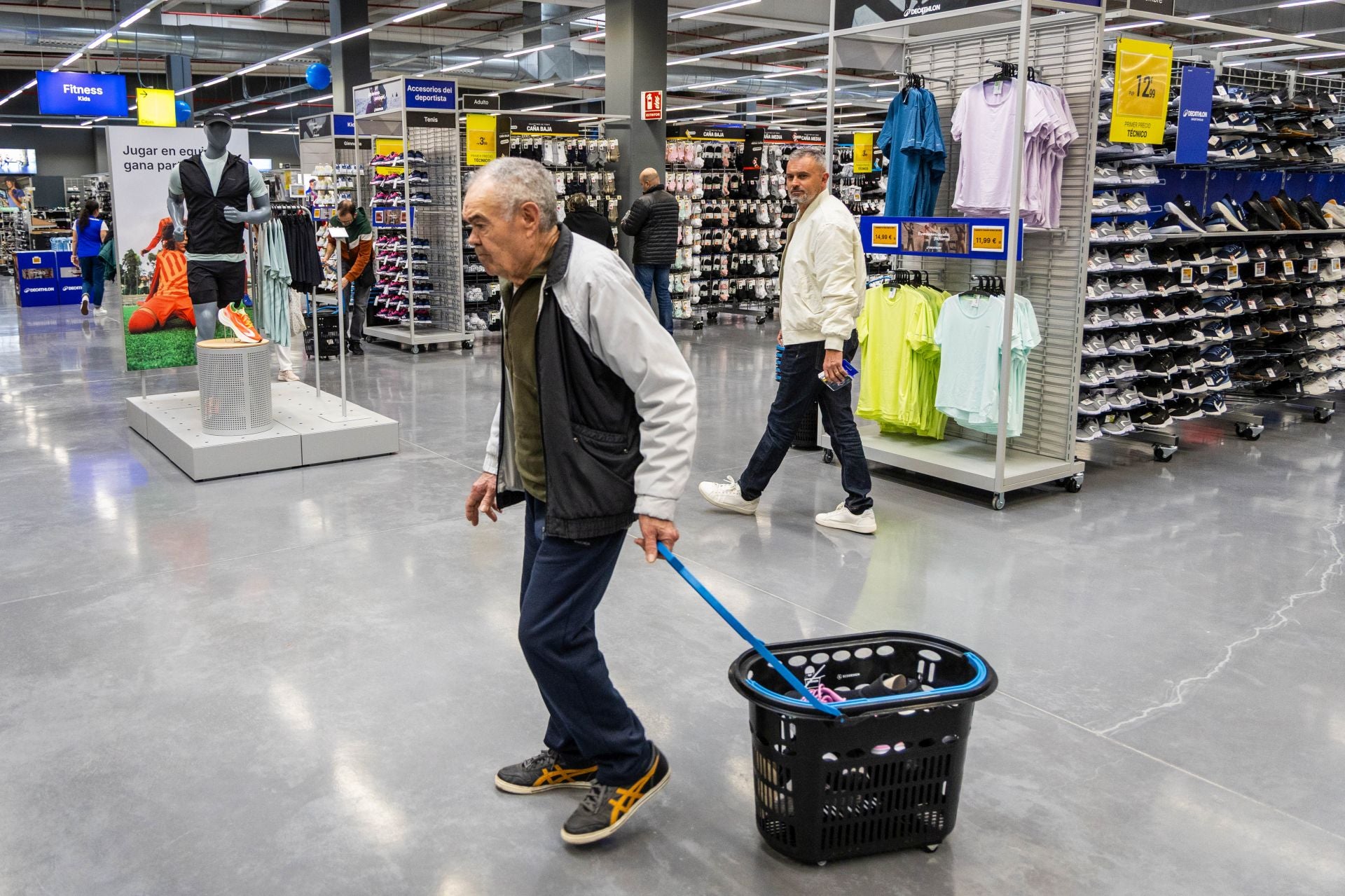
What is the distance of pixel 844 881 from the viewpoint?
8.09ft

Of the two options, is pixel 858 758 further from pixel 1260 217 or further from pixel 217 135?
pixel 1260 217

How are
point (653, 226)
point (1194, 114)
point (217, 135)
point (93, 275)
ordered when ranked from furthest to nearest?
point (93, 275), point (653, 226), point (217, 135), point (1194, 114)

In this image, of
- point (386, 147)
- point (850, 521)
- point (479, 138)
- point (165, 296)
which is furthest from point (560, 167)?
point (850, 521)

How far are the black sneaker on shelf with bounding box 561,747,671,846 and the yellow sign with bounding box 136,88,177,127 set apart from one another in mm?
13364

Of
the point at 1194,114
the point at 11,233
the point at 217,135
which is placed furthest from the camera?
the point at 11,233

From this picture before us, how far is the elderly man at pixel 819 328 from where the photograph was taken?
4.84 meters

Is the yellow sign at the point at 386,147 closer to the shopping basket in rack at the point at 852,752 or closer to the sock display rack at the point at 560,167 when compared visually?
the sock display rack at the point at 560,167

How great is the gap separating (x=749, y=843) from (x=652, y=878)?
0.27 metres

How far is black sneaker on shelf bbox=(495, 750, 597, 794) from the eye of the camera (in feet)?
9.27

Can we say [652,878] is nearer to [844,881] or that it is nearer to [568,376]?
[844,881]

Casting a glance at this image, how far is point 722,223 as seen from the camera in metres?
13.5

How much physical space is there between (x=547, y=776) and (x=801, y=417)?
105 inches

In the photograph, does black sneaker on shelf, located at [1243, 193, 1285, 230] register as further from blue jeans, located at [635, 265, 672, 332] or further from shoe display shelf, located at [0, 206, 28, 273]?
shoe display shelf, located at [0, 206, 28, 273]

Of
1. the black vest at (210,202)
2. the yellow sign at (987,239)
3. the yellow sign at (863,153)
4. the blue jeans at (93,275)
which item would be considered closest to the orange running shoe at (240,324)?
the black vest at (210,202)
